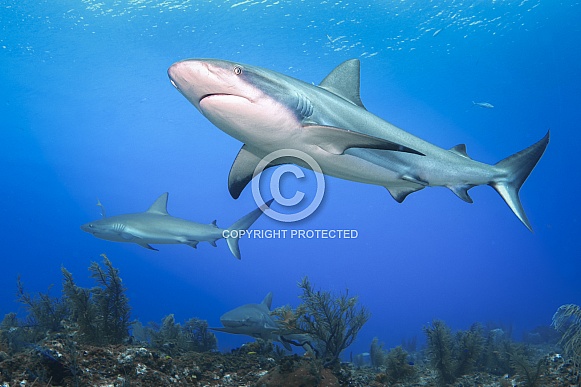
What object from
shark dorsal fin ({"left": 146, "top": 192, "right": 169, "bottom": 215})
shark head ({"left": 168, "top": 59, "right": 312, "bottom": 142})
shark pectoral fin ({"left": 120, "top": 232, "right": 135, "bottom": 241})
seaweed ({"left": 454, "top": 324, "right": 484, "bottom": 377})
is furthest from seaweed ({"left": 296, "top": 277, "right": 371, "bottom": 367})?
shark dorsal fin ({"left": 146, "top": 192, "right": 169, "bottom": 215})

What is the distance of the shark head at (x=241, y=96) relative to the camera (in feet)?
9.98

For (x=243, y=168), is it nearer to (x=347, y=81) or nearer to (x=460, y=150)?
(x=347, y=81)

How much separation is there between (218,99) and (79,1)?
2865cm

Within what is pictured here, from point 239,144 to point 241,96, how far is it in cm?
6533

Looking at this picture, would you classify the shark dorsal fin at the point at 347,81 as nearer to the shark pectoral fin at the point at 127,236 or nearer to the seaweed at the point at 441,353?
the seaweed at the point at 441,353

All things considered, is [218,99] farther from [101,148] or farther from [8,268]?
[8,268]

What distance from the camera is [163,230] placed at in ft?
35.1

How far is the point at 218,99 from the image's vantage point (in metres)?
3.24

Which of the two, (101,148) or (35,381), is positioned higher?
(101,148)

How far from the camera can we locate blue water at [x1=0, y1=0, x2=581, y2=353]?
28172 mm

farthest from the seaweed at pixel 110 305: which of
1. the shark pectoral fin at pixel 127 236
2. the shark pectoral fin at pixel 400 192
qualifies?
the shark pectoral fin at pixel 400 192

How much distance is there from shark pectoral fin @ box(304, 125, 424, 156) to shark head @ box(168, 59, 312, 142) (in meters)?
0.24

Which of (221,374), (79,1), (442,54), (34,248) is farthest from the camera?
(34,248)

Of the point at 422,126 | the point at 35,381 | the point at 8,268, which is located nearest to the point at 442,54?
the point at 422,126
